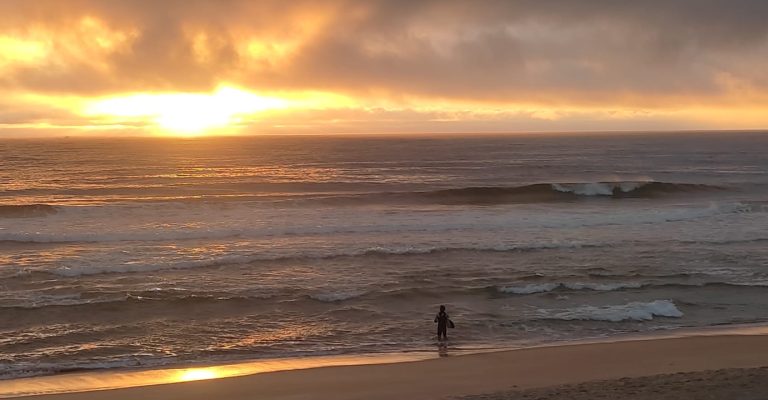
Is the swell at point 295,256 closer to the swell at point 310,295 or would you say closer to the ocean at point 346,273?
the ocean at point 346,273

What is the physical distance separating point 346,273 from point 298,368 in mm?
8114

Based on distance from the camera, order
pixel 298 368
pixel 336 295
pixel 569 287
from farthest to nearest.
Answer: pixel 569 287 → pixel 336 295 → pixel 298 368

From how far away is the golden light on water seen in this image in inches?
456

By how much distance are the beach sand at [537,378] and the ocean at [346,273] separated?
4.62ft

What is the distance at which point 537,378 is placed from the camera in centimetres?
1134

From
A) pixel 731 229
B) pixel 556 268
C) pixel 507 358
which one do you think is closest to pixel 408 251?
pixel 556 268

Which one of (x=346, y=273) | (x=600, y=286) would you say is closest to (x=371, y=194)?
(x=346, y=273)

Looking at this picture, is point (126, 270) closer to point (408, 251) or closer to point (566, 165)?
point (408, 251)

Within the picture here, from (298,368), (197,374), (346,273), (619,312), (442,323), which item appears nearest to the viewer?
(197,374)

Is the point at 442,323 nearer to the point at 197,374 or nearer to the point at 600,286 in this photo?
the point at 197,374

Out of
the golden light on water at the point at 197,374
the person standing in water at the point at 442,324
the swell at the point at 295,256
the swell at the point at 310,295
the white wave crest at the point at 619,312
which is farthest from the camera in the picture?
the swell at the point at 295,256

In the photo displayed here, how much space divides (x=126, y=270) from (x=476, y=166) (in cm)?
5399

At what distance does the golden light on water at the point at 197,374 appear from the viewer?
456 inches

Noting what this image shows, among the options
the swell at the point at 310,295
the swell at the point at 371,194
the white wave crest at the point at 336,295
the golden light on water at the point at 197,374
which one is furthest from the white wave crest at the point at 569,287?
the swell at the point at 371,194
